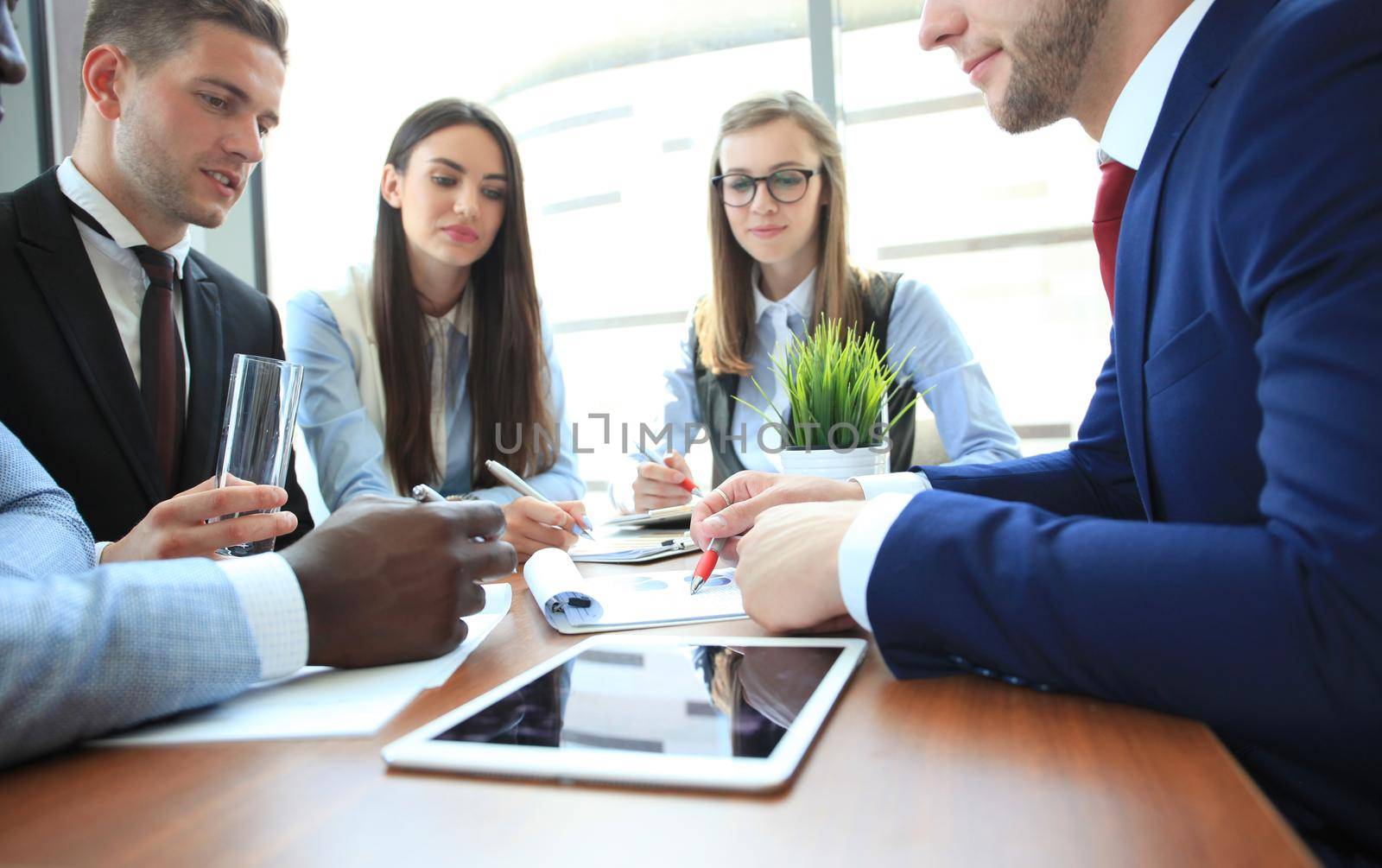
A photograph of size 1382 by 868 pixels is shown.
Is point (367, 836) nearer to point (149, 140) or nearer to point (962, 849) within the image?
point (962, 849)

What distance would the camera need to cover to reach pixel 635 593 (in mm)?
1111

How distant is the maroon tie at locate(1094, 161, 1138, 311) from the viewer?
135 centimetres

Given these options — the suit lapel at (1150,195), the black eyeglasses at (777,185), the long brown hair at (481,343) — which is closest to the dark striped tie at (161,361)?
the long brown hair at (481,343)

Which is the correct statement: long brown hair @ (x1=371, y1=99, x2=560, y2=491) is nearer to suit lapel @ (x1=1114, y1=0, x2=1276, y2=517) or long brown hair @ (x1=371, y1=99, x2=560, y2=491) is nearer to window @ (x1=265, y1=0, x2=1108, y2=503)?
window @ (x1=265, y1=0, x2=1108, y2=503)

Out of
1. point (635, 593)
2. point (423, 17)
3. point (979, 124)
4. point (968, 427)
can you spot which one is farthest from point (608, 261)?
point (635, 593)

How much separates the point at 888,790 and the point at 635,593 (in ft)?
2.15

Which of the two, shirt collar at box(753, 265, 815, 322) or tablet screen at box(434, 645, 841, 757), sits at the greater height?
shirt collar at box(753, 265, 815, 322)

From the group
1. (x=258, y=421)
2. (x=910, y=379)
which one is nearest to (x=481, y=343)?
(x=910, y=379)

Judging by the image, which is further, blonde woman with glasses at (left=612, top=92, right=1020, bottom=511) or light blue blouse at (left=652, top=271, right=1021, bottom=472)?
blonde woman with glasses at (left=612, top=92, right=1020, bottom=511)

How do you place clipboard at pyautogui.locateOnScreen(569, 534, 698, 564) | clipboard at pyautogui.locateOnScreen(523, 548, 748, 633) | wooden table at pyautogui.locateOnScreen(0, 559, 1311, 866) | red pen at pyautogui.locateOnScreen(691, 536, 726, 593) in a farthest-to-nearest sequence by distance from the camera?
clipboard at pyautogui.locateOnScreen(569, 534, 698, 564)
red pen at pyautogui.locateOnScreen(691, 536, 726, 593)
clipboard at pyautogui.locateOnScreen(523, 548, 748, 633)
wooden table at pyautogui.locateOnScreen(0, 559, 1311, 866)

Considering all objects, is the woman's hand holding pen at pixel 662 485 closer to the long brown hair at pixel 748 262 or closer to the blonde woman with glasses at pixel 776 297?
the blonde woman with glasses at pixel 776 297

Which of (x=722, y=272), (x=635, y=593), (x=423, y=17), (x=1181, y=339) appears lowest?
(x=635, y=593)

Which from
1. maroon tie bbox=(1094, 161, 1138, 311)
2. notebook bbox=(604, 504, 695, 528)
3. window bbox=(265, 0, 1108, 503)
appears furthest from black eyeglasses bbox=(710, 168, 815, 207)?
maroon tie bbox=(1094, 161, 1138, 311)

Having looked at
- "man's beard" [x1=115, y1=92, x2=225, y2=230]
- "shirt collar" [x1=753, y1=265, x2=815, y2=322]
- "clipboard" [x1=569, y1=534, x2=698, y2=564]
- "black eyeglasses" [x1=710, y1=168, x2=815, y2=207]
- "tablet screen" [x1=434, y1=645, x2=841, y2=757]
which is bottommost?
"clipboard" [x1=569, y1=534, x2=698, y2=564]
